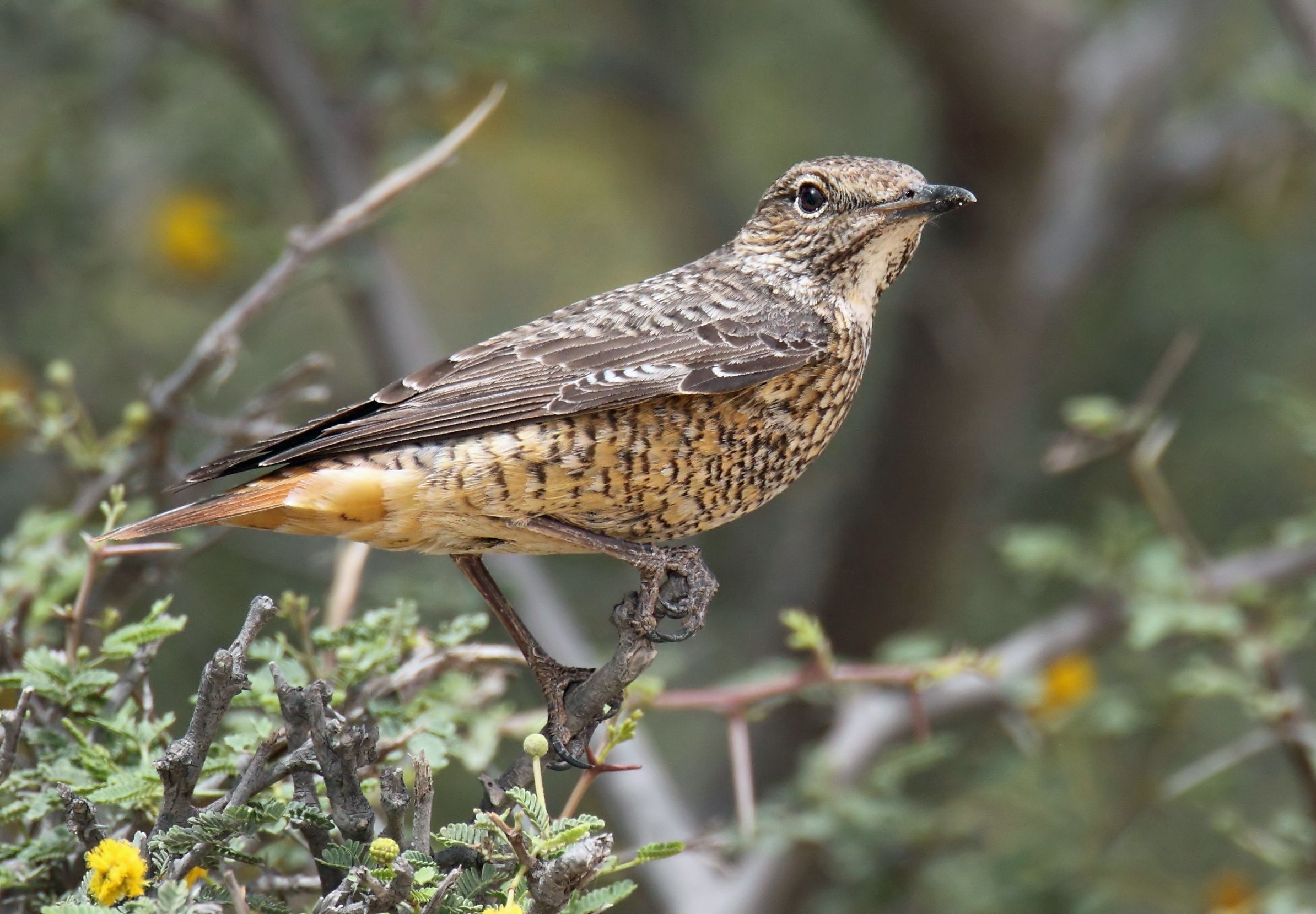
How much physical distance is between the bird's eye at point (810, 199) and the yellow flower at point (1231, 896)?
2.06 metres

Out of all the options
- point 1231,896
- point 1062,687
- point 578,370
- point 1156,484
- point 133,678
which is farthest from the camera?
point 1062,687

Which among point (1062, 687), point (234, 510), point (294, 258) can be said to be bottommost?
point (1062, 687)

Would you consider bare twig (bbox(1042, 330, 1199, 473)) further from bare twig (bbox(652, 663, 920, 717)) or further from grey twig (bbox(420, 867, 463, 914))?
grey twig (bbox(420, 867, 463, 914))

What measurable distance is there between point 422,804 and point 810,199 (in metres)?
1.82

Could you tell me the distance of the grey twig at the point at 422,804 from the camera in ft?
6.29

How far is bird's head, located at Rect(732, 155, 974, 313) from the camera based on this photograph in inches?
121

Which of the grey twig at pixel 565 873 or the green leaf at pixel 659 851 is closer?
the grey twig at pixel 565 873

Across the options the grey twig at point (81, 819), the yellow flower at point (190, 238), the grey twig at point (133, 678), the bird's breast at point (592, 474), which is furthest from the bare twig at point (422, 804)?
the yellow flower at point (190, 238)

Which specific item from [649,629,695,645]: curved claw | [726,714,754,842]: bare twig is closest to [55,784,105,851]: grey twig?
[649,629,695,645]: curved claw

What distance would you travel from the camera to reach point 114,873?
1.90 meters

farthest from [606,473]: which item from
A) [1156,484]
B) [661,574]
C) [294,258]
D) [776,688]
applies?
[1156,484]

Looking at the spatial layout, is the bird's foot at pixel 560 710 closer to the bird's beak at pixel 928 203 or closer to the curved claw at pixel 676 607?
the curved claw at pixel 676 607

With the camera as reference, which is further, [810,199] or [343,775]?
[810,199]

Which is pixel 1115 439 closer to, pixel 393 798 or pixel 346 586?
pixel 346 586
